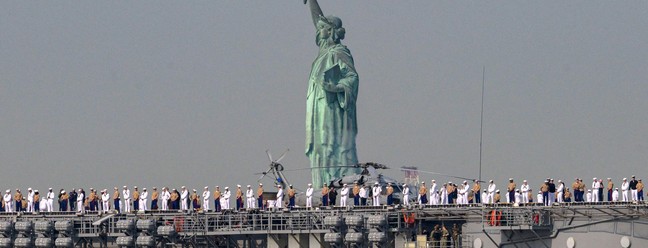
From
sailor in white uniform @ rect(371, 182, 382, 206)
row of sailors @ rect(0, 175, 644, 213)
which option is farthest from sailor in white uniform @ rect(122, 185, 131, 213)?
sailor in white uniform @ rect(371, 182, 382, 206)

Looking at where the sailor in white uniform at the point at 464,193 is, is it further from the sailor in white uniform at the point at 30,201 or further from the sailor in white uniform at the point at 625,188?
the sailor in white uniform at the point at 30,201

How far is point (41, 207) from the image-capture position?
318ft

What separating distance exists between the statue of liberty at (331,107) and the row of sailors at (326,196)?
58.8 ft

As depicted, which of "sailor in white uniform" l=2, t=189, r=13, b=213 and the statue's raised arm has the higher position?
the statue's raised arm

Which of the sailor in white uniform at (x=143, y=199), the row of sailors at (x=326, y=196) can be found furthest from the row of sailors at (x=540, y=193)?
the sailor in white uniform at (x=143, y=199)

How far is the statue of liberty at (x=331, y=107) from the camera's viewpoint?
11212 cm

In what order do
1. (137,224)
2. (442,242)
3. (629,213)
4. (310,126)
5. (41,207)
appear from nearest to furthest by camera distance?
(629,213)
(442,242)
(137,224)
(41,207)
(310,126)

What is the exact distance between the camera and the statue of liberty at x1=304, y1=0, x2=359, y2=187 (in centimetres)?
11212

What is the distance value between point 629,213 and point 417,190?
17.8 metres

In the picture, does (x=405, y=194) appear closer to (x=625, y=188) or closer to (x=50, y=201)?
(x=625, y=188)

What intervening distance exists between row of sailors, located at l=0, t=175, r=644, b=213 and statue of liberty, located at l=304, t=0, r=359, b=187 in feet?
58.8

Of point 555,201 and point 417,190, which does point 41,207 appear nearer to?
point 417,190

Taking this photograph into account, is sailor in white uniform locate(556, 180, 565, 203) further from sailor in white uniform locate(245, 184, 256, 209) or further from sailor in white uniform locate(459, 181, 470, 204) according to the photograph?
sailor in white uniform locate(245, 184, 256, 209)

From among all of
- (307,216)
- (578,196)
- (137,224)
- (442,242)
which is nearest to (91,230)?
(137,224)
